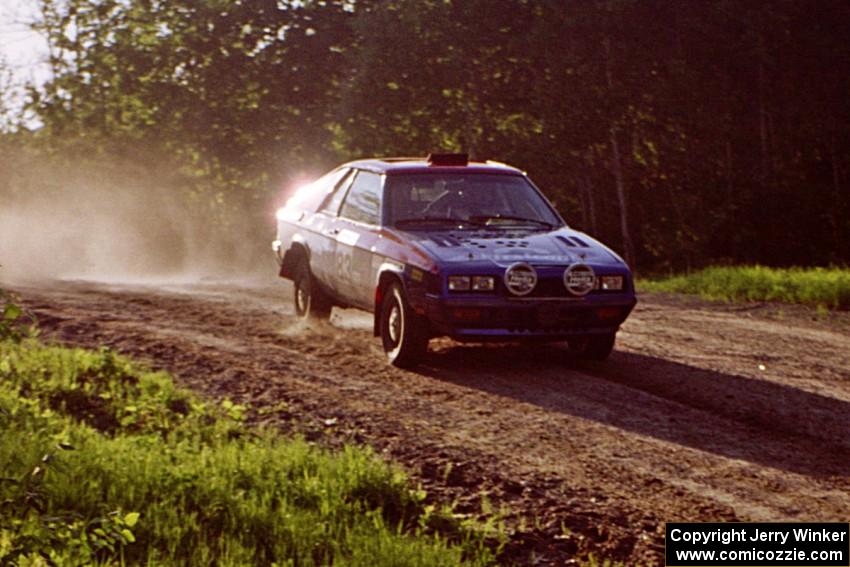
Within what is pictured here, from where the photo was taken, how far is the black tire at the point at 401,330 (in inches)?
362

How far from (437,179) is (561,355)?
1.85 metres

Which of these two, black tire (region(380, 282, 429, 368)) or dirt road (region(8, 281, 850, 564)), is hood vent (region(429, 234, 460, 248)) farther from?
dirt road (region(8, 281, 850, 564))

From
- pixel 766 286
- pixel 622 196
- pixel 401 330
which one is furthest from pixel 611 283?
pixel 622 196

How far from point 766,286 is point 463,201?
5.97m

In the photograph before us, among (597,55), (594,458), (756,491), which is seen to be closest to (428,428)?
(594,458)

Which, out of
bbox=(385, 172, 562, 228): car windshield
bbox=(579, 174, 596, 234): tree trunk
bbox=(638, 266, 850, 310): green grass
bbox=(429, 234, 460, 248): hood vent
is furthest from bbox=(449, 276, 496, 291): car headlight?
bbox=(579, 174, 596, 234): tree trunk

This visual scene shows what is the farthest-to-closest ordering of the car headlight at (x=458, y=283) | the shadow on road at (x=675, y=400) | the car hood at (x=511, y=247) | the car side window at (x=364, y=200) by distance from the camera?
1. the car side window at (x=364, y=200)
2. the car hood at (x=511, y=247)
3. the car headlight at (x=458, y=283)
4. the shadow on road at (x=675, y=400)

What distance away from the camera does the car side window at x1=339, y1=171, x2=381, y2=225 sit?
1022 cm

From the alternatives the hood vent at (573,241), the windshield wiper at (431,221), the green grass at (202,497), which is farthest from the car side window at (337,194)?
the green grass at (202,497)

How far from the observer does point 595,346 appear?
31.5 ft

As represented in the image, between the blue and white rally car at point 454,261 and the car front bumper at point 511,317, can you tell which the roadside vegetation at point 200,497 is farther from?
the blue and white rally car at point 454,261

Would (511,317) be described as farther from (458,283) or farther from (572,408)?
(572,408)

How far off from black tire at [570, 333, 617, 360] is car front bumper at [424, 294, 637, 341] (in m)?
0.37

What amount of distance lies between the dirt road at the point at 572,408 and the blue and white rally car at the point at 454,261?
14.5 inches
